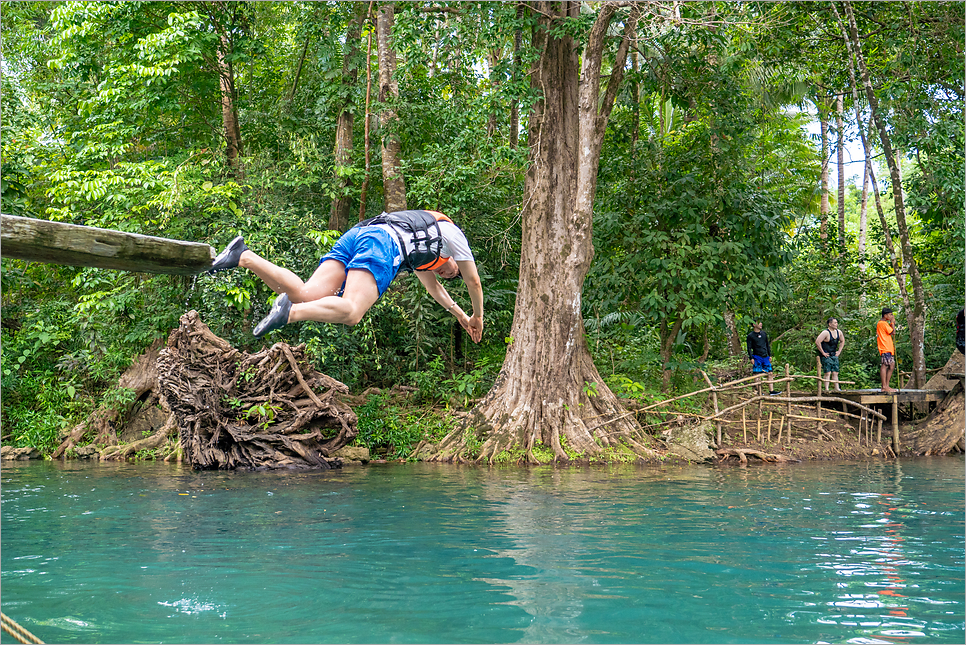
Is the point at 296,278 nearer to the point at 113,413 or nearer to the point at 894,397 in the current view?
the point at 113,413

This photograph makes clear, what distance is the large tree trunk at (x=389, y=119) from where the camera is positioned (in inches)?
598

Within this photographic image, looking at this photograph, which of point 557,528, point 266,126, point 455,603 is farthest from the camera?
point 266,126

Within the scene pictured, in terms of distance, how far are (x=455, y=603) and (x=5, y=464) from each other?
39.3 feet

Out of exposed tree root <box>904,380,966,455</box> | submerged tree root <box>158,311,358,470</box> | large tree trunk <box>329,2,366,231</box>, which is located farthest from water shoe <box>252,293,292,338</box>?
exposed tree root <box>904,380,966,455</box>

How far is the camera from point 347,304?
200 inches

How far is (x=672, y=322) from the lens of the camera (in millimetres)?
16281

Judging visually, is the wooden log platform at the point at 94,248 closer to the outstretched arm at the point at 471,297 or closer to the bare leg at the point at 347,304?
the bare leg at the point at 347,304

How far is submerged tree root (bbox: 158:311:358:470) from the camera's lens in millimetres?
12914

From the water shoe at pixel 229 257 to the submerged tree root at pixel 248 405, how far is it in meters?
8.75

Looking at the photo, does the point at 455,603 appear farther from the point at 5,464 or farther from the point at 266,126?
the point at 266,126

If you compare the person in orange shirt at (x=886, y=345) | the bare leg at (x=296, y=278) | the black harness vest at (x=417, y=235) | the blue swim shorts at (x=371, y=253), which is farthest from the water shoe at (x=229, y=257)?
the person in orange shirt at (x=886, y=345)

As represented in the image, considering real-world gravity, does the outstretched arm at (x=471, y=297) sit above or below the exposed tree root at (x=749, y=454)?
above

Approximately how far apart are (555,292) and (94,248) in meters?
10.4

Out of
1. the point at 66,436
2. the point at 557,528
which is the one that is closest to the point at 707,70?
the point at 557,528
